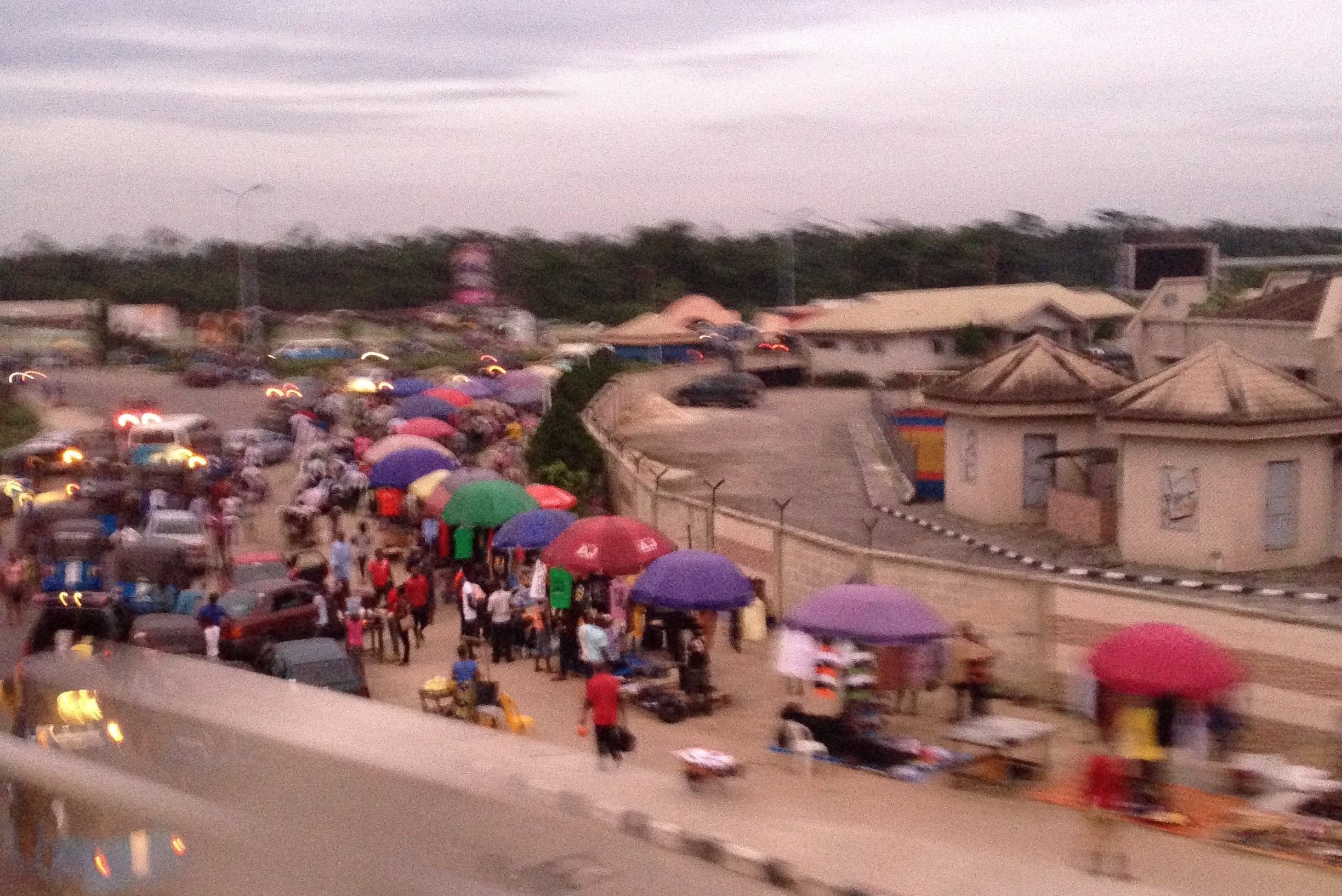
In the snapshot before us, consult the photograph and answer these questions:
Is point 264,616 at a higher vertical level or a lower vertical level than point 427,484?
lower

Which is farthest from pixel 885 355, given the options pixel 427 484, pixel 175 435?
pixel 427 484

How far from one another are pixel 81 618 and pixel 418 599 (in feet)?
14.4

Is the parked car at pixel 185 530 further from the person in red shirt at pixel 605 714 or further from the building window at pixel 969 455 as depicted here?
the building window at pixel 969 455

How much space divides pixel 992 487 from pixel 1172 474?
4.41 metres

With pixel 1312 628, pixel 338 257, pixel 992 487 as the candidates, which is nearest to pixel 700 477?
pixel 992 487

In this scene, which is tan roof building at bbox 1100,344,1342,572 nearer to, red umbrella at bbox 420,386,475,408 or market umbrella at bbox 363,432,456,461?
market umbrella at bbox 363,432,456,461

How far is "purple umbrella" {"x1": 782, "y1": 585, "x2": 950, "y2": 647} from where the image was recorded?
39.9ft

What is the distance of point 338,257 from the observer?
12419cm

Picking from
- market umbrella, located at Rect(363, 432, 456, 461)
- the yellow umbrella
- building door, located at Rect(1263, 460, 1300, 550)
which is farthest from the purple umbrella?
market umbrella, located at Rect(363, 432, 456, 461)

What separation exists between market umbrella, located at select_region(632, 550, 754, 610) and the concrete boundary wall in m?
1.93

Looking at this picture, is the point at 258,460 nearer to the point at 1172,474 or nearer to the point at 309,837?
the point at 1172,474

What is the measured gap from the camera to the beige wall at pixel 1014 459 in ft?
79.5

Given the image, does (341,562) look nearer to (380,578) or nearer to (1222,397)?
(380,578)

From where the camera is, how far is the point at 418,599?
17.3 metres
